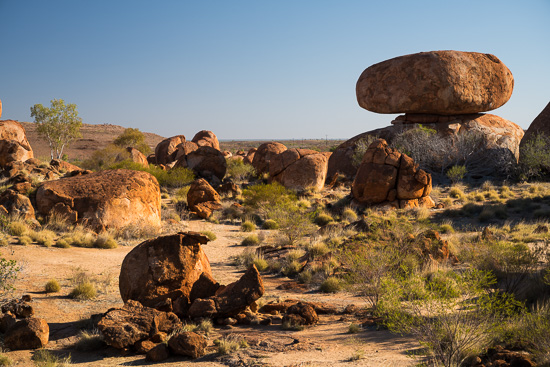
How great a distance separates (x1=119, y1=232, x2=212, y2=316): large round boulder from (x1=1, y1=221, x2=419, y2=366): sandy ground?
3.08 feet

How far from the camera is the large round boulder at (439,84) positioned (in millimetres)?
27406

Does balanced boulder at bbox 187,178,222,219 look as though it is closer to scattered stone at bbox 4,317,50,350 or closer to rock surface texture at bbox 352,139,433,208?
rock surface texture at bbox 352,139,433,208

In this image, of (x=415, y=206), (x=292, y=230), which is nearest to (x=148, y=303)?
(x=292, y=230)

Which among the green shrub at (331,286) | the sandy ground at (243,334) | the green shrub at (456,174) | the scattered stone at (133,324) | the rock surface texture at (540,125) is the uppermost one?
the rock surface texture at (540,125)

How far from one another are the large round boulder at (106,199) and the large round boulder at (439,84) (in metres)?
18.6

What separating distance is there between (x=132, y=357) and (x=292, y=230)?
9367 mm

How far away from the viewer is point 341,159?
97.1 ft

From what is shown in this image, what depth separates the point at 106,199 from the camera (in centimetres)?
1435

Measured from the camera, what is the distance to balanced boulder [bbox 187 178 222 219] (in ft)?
64.1

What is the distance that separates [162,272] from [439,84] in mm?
24212

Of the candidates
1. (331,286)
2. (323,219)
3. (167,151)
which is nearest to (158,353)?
(331,286)

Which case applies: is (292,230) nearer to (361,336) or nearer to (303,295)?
(303,295)

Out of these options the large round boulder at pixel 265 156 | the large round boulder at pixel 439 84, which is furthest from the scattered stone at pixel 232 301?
the large round boulder at pixel 439 84

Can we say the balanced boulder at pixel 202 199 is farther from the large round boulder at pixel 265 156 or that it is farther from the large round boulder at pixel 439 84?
the large round boulder at pixel 439 84
